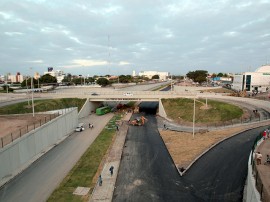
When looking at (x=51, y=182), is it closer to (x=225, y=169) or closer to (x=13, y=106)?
(x=225, y=169)

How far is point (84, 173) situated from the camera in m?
30.4

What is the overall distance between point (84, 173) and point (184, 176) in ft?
43.6

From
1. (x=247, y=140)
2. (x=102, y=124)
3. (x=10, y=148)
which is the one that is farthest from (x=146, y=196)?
(x=102, y=124)

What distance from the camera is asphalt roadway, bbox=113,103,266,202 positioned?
79.5ft

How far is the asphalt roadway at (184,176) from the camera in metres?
24.2

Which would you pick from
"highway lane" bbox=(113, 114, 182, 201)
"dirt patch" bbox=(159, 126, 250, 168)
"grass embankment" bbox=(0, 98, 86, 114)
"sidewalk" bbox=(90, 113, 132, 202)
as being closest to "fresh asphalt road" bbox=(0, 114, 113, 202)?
"sidewalk" bbox=(90, 113, 132, 202)

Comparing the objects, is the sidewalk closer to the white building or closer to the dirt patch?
the dirt patch

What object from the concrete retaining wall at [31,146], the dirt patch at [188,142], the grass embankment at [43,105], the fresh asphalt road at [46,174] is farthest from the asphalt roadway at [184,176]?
the grass embankment at [43,105]

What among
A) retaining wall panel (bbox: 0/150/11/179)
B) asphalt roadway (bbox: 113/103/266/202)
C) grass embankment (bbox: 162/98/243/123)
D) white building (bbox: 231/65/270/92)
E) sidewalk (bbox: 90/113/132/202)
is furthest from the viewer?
white building (bbox: 231/65/270/92)

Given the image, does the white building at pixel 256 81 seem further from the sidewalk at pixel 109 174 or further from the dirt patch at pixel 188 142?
the sidewalk at pixel 109 174

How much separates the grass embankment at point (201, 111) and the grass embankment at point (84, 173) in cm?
2536

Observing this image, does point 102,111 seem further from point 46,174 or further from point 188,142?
point 46,174

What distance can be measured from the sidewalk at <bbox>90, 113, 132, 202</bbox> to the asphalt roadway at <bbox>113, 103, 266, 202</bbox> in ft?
2.28

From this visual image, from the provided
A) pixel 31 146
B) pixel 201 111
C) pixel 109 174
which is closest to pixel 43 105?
pixel 31 146
